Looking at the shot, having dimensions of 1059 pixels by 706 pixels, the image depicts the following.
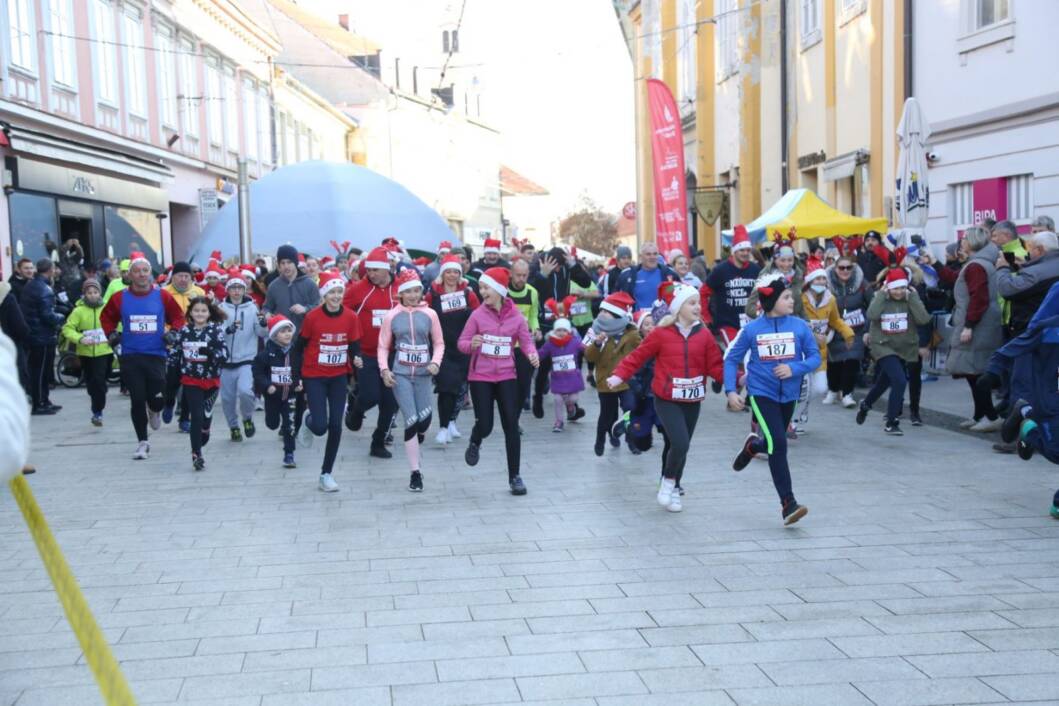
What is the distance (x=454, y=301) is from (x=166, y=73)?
2265 centimetres

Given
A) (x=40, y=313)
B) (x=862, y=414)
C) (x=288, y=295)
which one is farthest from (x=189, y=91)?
(x=862, y=414)

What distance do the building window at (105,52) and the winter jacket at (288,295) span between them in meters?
15.1

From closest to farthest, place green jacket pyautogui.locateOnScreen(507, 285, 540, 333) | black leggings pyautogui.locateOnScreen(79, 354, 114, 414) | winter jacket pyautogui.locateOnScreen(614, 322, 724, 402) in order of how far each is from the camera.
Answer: winter jacket pyautogui.locateOnScreen(614, 322, 724, 402)
green jacket pyautogui.locateOnScreen(507, 285, 540, 333)
black leggings pyautogui.locateOnScreen(79, 354, 114, 414)

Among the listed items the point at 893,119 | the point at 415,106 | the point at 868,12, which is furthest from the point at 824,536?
the point at 415,106

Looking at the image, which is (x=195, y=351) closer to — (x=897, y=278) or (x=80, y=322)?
(x=80, y=322)

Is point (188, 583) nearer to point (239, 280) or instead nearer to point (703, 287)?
point (239, 280)

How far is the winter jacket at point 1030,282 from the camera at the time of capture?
10.3m

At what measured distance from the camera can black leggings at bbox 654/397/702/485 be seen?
8.47m

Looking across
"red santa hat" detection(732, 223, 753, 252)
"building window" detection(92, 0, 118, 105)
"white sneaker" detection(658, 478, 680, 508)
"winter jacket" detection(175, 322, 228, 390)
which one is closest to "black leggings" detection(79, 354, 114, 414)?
"winter jacket" detection(175, 322, 228, 390)

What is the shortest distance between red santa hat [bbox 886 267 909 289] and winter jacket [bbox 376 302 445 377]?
16.4ft

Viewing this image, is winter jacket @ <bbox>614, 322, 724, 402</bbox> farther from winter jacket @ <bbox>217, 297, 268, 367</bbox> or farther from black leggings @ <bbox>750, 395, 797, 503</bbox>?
winter jacket @ <bbox>217, 297, 268, 367</bbox>

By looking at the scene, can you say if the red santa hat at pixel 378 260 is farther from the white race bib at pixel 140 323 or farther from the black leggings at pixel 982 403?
the black leggings at pixel 982 403

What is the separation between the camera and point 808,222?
19641 millimetres

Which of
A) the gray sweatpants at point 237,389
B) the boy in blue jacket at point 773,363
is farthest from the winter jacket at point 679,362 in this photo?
the gray sweatpants at point 237,389
